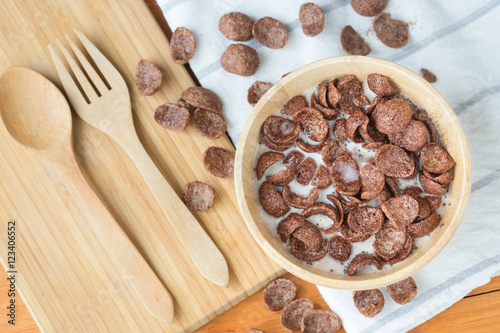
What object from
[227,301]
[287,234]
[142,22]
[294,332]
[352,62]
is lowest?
[294,332]

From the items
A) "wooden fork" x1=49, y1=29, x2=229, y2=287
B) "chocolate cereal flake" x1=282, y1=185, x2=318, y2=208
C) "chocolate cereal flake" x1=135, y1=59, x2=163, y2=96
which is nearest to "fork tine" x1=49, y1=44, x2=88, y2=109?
"wooden fork" x1=49, y1=29, x2=229, y2=287

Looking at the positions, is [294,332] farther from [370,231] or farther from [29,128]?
[29,128]

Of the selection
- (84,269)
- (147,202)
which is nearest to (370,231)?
(147,202)

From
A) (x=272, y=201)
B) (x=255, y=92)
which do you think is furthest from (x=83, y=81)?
(x=272, y=201)

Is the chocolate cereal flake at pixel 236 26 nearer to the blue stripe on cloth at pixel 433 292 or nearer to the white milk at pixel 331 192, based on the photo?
the white milk at pixel 331 192

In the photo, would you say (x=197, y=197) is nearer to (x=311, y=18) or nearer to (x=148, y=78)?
(x=148, y=78)

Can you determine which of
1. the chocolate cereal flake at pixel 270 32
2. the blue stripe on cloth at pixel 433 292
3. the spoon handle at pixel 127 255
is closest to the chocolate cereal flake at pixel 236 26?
the chocolate cereal flake at pixel 270 32
